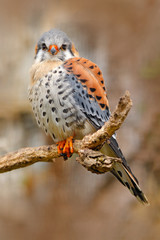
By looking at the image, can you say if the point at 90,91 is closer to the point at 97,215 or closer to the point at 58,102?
the point at 58,102

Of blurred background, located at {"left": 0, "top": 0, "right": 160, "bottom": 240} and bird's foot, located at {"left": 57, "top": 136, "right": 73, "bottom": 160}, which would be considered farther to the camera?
blurred background, located at {"left": 0, "top": 0, "right": 160, "bottom": 240}

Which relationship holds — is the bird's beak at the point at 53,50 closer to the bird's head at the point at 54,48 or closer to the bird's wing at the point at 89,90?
the bird's head at the point at 54,48

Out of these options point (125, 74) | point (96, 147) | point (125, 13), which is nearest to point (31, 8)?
point (125, 13)

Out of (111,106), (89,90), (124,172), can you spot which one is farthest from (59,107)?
(111,106)

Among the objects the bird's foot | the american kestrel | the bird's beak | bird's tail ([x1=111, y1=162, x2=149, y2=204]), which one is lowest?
bird's tail ([x1=111, y1=162, x2=149, y2=204])

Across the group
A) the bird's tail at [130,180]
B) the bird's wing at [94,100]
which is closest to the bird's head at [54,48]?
the bird's wing at [94,100]

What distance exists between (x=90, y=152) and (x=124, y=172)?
60 centimetres

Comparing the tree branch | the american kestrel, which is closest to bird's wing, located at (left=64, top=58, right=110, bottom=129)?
the american kestrel

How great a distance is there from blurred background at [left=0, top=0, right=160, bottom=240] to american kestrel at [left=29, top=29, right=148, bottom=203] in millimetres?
2779

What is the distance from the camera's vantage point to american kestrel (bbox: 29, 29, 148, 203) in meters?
2.90

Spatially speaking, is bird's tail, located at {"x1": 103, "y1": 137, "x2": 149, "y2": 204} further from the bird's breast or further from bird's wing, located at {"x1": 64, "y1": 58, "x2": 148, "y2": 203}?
the bird's breast

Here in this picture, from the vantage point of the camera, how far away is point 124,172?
2930 mm

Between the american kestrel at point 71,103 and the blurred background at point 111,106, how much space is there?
2.78 meters

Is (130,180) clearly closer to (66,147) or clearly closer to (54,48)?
(66,147)
